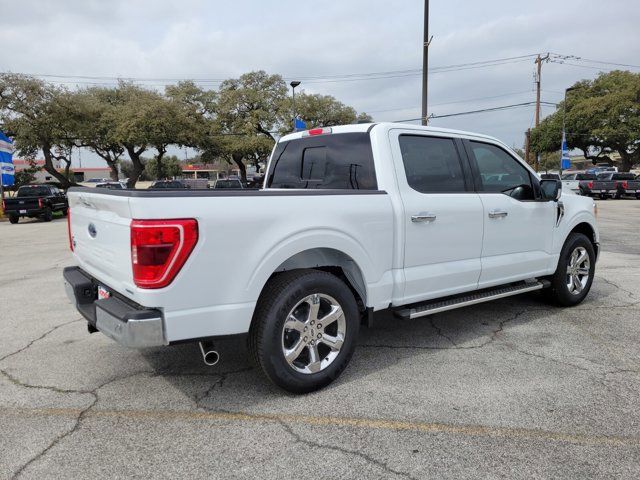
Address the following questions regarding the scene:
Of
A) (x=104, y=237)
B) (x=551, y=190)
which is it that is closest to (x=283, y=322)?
(x=104, y=237)

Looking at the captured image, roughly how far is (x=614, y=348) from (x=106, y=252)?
4.18 meters

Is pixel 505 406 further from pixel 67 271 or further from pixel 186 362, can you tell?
pixel 67 271

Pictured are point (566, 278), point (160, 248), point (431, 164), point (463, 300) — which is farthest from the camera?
point (566, 278)

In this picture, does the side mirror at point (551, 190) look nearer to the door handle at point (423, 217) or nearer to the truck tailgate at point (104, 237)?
the door handle at point (423, 217)

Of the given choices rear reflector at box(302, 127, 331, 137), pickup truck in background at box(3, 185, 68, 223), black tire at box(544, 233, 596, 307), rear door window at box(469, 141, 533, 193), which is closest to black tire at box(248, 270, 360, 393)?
rear reflector at box(302, 127, 331, 137)

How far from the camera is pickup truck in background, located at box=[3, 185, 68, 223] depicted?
20250 mm

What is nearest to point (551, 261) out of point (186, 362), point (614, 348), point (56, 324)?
point (614, 348)

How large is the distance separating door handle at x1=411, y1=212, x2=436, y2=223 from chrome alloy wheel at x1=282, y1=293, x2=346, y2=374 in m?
0.92

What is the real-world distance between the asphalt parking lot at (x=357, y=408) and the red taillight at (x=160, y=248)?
0.95 meters

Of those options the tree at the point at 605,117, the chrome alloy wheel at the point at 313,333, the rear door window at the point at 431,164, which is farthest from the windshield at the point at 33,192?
the tree at the point at 605,117

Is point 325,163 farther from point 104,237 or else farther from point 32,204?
point 32,204

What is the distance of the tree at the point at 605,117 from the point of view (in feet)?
151

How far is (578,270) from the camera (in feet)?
18.7

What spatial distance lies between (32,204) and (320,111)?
31.5 metres
